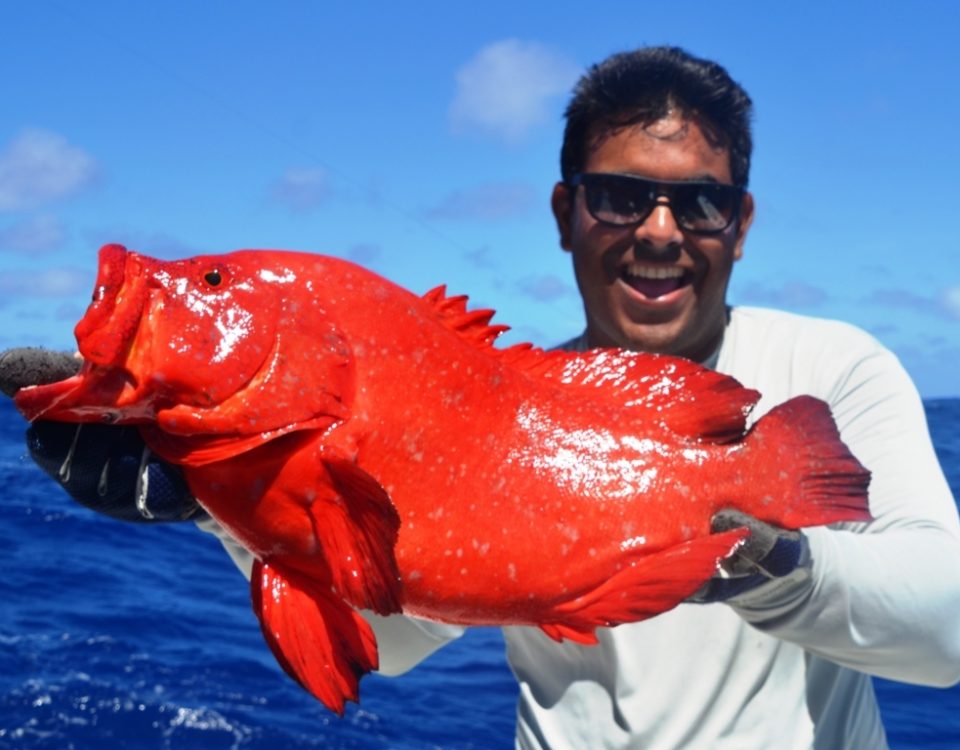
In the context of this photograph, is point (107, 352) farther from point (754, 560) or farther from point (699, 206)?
point (699, 206)

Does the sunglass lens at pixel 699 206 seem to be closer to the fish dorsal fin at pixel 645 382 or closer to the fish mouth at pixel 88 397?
the fish dorsal fin at pixel 645 382

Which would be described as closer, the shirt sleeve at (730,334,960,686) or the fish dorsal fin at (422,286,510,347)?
the fish dorsal fin at (422,286,510,347)

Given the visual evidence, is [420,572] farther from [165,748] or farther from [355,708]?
[355,708]

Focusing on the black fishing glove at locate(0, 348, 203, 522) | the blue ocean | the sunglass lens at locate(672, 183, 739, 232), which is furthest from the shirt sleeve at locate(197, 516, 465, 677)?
the blue ocean

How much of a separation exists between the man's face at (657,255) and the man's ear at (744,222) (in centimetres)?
5

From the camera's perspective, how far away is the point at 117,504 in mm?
2547

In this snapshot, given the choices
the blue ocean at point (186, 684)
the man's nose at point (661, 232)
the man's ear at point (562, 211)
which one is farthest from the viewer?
the blue ocean at point (186, 684)

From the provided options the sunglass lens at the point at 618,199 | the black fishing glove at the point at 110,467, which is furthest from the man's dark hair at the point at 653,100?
the black fishing glove at the point at 110,467

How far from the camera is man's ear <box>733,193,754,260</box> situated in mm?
3709

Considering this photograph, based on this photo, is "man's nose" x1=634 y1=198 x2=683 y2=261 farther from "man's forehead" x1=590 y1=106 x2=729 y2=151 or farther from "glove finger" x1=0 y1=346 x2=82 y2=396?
"glove finger" x1=0 y1=346 x2=82 y2=396

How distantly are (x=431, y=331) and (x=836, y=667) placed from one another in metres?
2.08

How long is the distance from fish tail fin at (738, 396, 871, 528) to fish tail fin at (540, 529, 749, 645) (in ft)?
0.62

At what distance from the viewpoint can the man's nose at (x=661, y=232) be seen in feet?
11.2

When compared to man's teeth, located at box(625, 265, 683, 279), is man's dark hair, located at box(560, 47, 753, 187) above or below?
above
